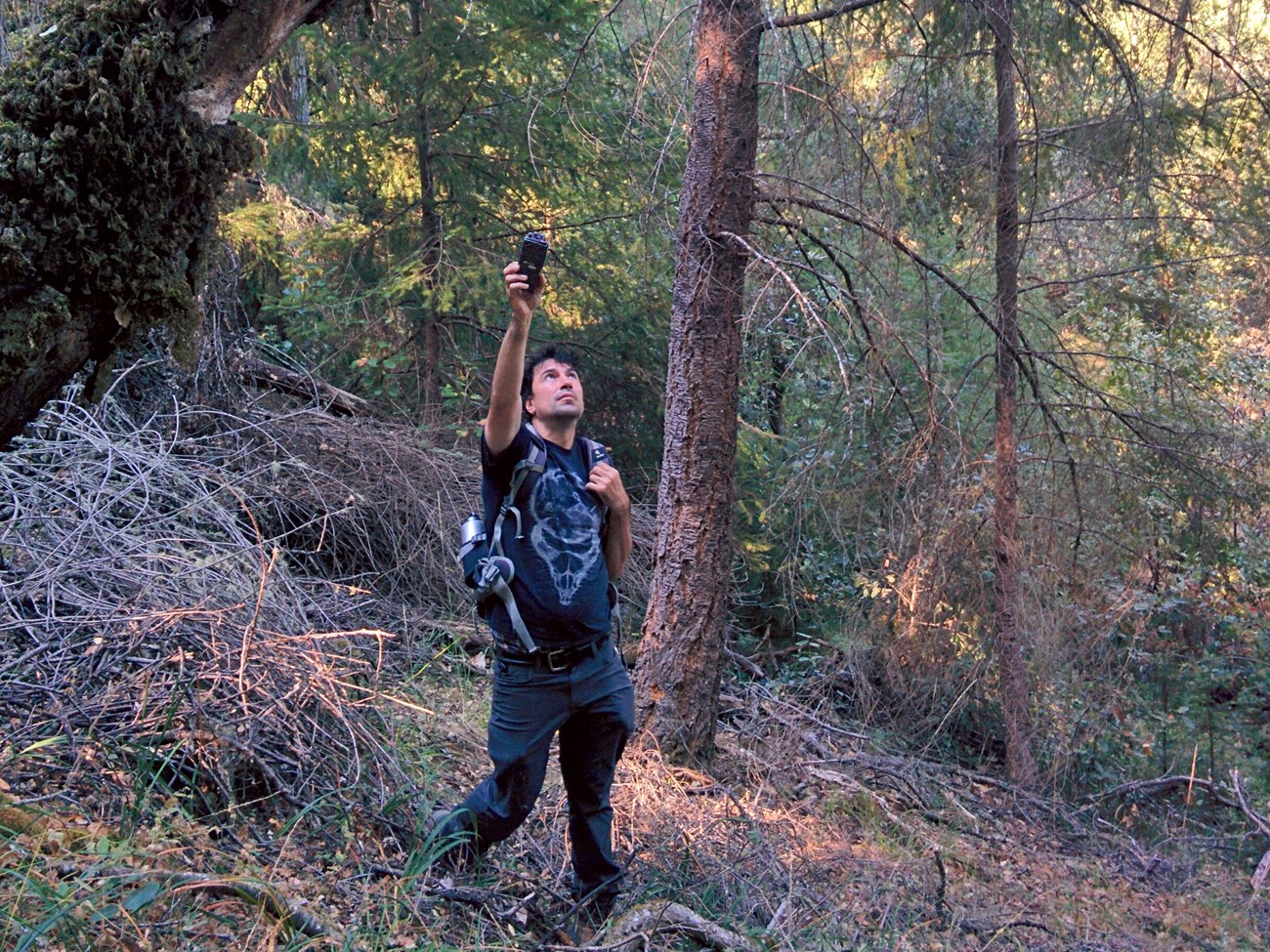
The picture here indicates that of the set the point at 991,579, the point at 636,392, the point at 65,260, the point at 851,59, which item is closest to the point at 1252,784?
the point at 991,579

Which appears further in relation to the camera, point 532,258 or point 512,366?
point 512,366

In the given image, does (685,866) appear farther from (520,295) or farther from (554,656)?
(520,295)

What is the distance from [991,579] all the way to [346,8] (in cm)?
724

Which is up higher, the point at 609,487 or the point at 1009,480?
the point at 1009,480

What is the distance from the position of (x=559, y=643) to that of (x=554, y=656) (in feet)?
0.16

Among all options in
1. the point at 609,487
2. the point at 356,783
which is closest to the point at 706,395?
the point at 609,487

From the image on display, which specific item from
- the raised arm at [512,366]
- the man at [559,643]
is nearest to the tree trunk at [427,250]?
the man at [559,643]

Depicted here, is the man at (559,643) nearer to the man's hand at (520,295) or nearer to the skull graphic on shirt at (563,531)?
the skull graphic on shirt at (563,531)

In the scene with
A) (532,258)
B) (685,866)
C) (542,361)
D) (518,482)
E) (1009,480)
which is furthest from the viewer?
(1009,480)

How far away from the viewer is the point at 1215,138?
8.36 meters

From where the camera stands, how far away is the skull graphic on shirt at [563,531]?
3.96 m

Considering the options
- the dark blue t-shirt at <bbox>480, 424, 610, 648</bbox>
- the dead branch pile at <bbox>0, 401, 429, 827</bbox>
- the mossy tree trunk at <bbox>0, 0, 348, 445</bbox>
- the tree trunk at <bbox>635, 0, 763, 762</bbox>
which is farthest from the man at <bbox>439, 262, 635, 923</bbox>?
the tree trunk at <bbox>635, 0, 763, 762</bbox>

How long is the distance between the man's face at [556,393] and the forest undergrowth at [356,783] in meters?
1.40

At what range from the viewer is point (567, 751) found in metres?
4.16
